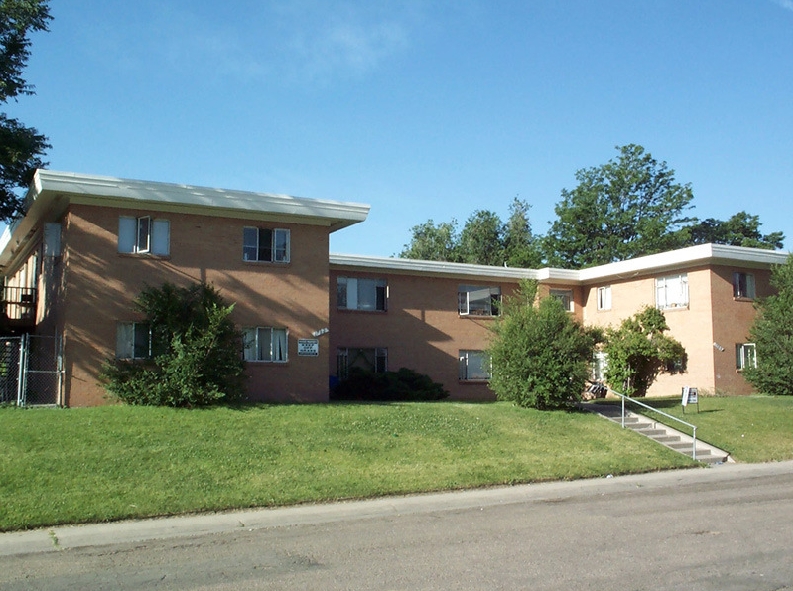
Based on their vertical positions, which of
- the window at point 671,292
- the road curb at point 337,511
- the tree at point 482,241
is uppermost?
the tree at point 482,241

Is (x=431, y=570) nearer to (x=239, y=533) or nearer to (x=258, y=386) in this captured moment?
(x=239, y=533)

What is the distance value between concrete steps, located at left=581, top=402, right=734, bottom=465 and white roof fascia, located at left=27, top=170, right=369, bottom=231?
8.95m

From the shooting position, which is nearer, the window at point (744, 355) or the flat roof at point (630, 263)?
the flat roof at point (630, 263)

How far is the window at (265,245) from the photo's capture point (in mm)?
22719

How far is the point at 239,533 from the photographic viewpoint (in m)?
11.3

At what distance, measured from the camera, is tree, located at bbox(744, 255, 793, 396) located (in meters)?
27.8

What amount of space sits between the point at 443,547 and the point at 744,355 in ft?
75.0

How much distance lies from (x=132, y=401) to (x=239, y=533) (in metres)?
9.19

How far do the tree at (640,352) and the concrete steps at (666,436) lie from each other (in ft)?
23.0

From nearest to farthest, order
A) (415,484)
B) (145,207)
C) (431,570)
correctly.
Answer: (431,570) → (415,484) → (145,207)

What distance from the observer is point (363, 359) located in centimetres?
2936

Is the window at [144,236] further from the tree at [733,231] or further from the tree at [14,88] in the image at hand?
the tree at [733,231]

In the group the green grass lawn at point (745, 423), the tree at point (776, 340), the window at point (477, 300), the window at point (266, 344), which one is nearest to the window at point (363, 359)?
the window at point (477, 300)

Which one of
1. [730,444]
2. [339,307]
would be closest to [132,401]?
[339,307]
